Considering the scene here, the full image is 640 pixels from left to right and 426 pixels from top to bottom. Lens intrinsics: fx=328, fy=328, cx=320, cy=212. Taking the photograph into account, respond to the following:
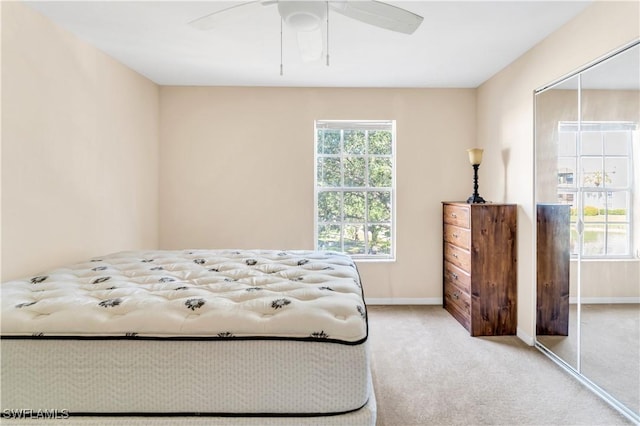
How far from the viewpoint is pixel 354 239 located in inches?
156

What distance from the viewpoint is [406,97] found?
3779 mm

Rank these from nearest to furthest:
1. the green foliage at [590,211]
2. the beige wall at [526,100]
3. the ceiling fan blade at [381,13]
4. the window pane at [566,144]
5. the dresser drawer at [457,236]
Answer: the ceiling fan blade at [381,13], the beige wall at [526,100], the green foliage at [590,211], the window pane at [566,144], the dresser drawer at [457,236]

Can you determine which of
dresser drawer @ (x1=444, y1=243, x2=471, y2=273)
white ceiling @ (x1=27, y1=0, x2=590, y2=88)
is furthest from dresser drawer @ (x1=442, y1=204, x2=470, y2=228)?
white ceiling @ (x1=27, y1=0, x2=590, y2=88)

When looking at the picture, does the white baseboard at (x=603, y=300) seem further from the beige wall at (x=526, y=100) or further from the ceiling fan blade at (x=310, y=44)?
the ceiling fan blade at (x=310, y=44)

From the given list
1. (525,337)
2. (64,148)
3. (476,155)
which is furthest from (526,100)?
(64,148)

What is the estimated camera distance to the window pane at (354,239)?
3.96m

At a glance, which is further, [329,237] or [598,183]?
[329,237]

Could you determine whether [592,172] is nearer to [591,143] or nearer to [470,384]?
[591,143]

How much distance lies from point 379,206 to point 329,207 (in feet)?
1.97

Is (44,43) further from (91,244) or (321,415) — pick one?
(321,415)

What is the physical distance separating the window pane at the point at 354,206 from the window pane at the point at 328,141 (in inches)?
22.2

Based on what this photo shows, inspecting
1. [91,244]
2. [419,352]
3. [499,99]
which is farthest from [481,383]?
[91,244]

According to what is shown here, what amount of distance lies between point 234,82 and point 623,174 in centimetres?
341

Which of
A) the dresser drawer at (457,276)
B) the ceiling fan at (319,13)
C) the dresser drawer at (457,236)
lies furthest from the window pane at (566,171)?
the ceiling fan at (319,13)
